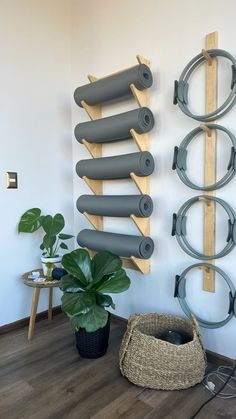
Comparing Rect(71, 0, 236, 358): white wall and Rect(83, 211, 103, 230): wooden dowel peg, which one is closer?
Rect(71, 0, 236, 358): white wall

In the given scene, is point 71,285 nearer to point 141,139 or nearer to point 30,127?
point 141,139

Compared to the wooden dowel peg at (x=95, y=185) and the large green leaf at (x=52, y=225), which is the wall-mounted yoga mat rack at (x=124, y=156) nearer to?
the wooden dowel peg at (x=95, y=185)

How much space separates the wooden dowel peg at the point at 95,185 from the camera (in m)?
2.53

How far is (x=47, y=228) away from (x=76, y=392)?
1.15 m

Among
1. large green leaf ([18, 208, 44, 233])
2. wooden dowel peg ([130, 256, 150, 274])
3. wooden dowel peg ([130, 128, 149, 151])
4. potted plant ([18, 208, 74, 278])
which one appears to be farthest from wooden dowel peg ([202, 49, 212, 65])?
large green leaf ([18, 208, 44, 233])

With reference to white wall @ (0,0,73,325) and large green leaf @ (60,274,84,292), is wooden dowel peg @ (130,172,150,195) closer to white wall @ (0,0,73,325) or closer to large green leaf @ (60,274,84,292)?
large green leaf @ (60,274,84,292)

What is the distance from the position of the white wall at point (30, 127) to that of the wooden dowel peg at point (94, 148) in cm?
40

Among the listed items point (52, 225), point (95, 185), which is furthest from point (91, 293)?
point (95, 185)

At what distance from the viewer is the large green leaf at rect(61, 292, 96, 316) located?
1.83m

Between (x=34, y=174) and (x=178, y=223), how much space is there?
1.30 meters

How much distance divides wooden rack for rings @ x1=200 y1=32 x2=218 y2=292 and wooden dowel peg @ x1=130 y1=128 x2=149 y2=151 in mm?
446

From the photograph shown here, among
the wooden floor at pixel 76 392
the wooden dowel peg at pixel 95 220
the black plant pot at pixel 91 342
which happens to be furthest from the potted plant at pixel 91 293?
the wooden dowel peg at pixel 95 220

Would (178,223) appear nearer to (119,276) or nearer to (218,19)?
(119,276)

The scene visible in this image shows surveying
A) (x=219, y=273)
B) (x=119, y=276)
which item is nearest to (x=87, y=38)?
(x=119, y=276)
